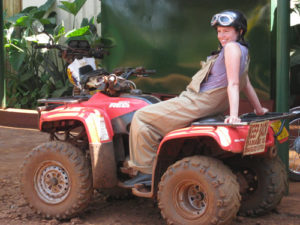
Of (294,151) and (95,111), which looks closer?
(95,111)

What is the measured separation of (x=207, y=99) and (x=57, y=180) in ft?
5.01

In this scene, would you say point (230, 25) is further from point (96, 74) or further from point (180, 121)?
point (96, 74)

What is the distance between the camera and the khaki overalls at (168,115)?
14.6 ft

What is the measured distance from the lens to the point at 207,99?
4449mm

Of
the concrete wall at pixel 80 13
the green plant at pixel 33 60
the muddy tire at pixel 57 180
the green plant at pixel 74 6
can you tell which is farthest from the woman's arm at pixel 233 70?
the concrete wall at pixel 80 13

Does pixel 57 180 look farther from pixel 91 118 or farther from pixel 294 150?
pixel 294 150

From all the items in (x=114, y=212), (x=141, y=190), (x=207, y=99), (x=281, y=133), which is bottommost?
(x=114, y=212)

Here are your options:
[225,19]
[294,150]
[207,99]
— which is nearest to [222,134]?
[207,99]

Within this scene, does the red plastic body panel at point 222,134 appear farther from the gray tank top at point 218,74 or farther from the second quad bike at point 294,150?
the second quad bike at point 294,150

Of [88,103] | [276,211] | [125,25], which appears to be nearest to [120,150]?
[88,103]

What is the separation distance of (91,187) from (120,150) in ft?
1.35

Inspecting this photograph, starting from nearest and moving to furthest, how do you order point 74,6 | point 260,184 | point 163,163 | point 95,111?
point 163,163 < point 260,184 < point 95,111 < point 74,6

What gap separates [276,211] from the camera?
197 inches

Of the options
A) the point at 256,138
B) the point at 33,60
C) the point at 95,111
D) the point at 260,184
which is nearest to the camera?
the point at 256,138
